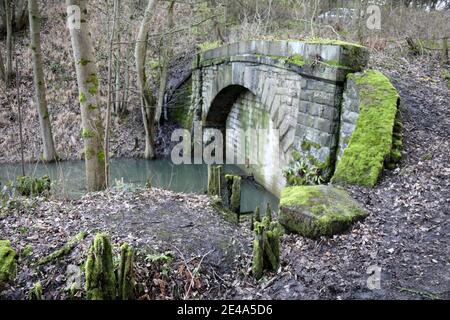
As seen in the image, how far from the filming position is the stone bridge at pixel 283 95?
6.13 meters

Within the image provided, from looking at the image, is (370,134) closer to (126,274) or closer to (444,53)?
(126,274)

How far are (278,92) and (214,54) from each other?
423cm

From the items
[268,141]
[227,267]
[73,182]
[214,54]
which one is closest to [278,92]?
[268,141]

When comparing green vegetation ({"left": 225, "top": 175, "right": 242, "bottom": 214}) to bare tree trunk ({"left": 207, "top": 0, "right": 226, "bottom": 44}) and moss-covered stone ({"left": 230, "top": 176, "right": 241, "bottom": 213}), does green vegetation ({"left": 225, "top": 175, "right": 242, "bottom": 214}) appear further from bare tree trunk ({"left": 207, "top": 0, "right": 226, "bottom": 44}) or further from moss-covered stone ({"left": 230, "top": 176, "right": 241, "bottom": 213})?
bare tree trunk ({"left": 207, "top": 0, "right": 226, "bottom": 44})

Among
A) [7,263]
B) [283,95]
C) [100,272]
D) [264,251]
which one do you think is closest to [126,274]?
[100,272]

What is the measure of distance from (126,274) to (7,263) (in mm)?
1140

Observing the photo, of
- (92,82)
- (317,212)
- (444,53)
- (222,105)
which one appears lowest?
(317,212)

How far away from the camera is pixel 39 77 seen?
10.2 m

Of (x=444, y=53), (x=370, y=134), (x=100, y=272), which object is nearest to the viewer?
(x=100, y=272)

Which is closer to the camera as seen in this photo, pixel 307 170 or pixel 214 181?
pixel 214 181

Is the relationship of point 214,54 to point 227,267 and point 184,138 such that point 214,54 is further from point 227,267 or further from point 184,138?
point 227,267

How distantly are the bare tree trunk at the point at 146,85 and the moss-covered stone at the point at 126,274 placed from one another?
25.8 ft

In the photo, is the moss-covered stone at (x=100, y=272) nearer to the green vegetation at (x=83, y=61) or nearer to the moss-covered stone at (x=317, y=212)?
the moss-covered stone at (x=317, y=212)

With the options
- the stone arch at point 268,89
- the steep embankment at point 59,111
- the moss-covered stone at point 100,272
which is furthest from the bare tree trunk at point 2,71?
the moss-covered stone at point 100,272
